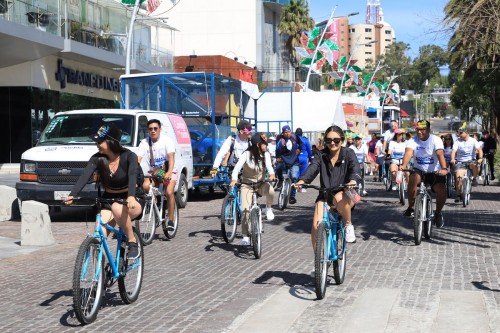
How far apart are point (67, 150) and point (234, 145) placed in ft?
12.9

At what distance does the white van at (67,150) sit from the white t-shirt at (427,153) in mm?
4737

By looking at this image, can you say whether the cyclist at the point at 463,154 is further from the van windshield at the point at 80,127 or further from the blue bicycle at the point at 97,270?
the blue bicycle at the point at 97,270

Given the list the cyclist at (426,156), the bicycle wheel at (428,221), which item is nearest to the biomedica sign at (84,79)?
the cyclist at (426,156)

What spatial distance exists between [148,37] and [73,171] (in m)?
28.0

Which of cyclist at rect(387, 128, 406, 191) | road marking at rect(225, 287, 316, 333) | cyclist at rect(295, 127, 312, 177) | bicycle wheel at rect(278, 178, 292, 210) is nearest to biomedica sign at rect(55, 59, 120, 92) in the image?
cyclist at rect(387, 128, 406, 191)

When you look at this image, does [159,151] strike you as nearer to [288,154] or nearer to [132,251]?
[132,251]

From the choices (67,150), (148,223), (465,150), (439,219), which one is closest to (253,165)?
(148,223)

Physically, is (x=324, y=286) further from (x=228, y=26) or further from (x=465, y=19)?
(x=228, y=26)

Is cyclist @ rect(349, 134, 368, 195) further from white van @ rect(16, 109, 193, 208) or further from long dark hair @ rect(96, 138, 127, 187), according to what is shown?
long dark hair @ rect(96, 138, 127, 187)

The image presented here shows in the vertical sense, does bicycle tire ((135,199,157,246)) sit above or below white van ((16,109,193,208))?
below

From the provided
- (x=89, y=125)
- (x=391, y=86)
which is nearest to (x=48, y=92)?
(x=89, y=125)

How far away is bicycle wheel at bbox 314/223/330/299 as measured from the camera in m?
7.93

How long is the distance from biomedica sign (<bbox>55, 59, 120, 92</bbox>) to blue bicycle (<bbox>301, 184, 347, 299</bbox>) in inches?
1107

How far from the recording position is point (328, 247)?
27.1 feet
